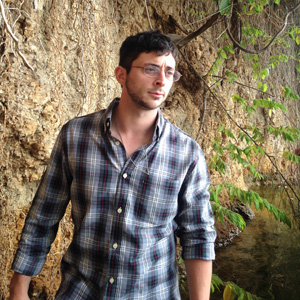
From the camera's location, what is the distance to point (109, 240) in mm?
986

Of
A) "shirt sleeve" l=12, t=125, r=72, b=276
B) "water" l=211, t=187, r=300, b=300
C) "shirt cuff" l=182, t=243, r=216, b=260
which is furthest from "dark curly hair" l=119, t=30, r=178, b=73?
"water" l=211, t=187, r=300, b=300

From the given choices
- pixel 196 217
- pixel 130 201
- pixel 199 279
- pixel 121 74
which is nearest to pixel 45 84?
pixel 121 74

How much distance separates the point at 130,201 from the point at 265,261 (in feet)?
8.50

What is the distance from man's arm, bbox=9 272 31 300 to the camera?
3.26 feet

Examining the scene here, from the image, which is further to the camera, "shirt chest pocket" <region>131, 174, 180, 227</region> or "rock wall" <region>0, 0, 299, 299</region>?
"rock wall" <region>0, 0, 299, 299</region>

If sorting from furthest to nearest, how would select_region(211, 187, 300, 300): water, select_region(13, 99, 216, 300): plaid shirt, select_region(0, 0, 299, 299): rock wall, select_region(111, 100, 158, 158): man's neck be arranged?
select_region(211, 187, 300, 300): water, select_region(0, 0, 299, 299): rock wall, select_region(111, 100, 158, 158): man's neck, select_region(13, 99, 216, 300): plaid shirt

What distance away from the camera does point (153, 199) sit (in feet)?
3.37

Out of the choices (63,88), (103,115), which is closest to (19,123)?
(63,88)

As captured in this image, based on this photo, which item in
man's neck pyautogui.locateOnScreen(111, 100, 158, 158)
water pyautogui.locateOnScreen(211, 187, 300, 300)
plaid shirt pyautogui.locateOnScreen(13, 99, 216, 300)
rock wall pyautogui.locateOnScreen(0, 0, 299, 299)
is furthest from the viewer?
water pyautogui.locateOnScreen(211, 187, 300, 300)

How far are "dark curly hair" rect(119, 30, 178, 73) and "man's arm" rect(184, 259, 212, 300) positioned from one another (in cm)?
74

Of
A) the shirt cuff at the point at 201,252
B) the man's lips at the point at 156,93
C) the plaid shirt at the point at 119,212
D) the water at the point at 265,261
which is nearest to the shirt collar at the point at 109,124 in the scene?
the plaid shirt at the point at 119,212

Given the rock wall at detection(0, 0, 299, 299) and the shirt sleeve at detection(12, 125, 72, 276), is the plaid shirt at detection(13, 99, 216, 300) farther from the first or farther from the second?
the rock wall at detection(0, 0, 299, 299)

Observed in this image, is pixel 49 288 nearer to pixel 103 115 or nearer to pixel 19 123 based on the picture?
pixel 19 123

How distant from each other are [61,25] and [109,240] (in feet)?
4.77
